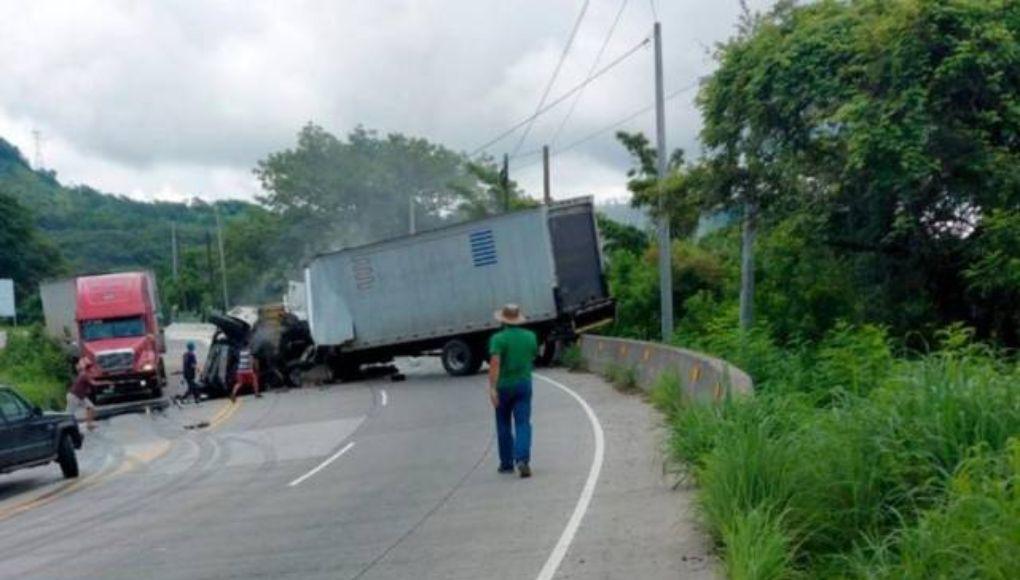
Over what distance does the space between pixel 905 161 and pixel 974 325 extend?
16.3 ft

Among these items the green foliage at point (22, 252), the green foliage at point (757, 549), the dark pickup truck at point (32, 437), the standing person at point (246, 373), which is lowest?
the green foliage at point (757, 549)

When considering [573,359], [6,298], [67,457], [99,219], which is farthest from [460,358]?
[99,219]

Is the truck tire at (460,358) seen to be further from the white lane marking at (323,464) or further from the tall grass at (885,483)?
the tall grass at (885,483)

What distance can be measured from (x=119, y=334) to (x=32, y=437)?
74.9 feet

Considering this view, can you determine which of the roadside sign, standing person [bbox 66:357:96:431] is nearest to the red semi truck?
standing person [bbox 66:357:96:431]

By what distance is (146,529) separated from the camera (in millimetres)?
13188

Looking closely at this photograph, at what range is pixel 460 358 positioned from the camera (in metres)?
34.4

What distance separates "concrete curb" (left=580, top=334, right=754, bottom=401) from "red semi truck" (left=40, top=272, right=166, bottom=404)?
15.0m

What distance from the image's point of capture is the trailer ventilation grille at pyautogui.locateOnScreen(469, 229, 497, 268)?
33.2m

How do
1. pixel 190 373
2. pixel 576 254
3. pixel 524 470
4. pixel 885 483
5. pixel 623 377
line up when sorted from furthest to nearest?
pixel 190 373 < pixel 576 254 < pixel 623 377 < pixel 524 470 < pixel 885 483

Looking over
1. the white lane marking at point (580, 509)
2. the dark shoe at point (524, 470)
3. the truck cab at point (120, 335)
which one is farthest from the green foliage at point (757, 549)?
the truck cab at point (120, 335)

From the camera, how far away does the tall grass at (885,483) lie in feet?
21.3

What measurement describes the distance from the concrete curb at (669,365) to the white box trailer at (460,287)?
1.45 metres

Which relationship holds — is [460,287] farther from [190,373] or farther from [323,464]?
[323,464]
